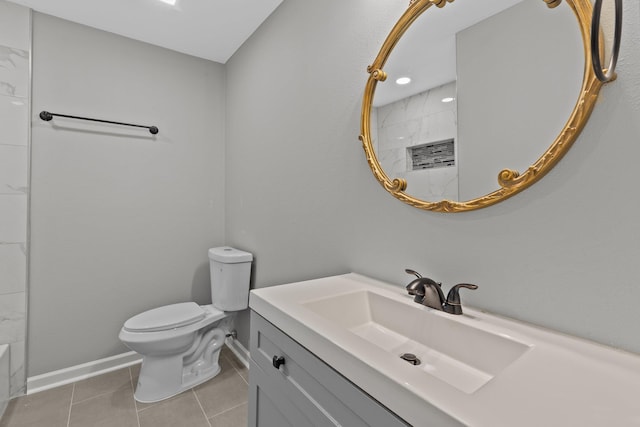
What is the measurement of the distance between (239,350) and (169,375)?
0.56m

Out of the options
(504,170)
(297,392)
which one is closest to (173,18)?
(504,170)

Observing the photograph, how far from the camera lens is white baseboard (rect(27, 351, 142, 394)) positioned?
1.86 metres

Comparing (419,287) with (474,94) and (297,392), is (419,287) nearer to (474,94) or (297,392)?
(297,392)

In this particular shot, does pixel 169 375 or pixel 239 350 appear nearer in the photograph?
pixel 169 375

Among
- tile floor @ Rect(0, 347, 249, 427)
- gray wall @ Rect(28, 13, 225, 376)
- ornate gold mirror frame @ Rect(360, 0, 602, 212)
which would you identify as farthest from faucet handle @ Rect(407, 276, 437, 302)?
gray wall @ Rect(28, 13, 225, 376)

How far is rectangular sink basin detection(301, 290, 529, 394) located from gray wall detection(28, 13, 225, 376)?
185 centimetres

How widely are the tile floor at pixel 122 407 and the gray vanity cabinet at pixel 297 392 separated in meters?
0.82

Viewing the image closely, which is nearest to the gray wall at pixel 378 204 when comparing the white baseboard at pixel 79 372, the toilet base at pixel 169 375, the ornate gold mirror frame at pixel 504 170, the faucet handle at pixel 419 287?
the ornate gold mirror frame at pixel 504 170

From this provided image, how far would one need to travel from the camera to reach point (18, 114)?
182 centimetres

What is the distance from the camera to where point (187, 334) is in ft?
5.86

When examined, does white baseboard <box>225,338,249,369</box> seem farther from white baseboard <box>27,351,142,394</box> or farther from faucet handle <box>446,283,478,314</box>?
faucet handle <box>446,283,478,314</box>

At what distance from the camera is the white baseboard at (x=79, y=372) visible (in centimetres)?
186

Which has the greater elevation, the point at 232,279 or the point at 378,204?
the point at 378,204

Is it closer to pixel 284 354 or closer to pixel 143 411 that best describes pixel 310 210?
pixel 284 354
